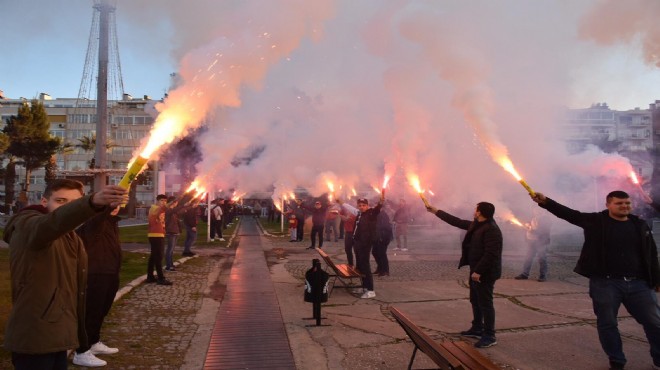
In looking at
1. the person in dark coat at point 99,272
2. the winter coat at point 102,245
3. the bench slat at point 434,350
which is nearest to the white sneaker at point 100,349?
the person in dark coat at point 99,272

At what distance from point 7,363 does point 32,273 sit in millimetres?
2739

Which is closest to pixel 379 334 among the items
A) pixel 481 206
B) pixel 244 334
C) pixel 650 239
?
pixel 244 334

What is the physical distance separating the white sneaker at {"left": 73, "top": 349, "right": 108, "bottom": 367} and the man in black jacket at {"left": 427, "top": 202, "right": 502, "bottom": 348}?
4.36m

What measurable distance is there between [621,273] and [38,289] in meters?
5.20

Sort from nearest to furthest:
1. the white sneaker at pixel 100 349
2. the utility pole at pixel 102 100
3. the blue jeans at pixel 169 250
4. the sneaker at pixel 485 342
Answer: the white sneaker at pixel 100 349
the sneaker at pixel 485 342
the blue jeans at pixel 169 250
the utility pole at pixel 102 100

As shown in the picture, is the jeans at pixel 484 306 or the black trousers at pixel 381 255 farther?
the black trousers at pixel 381 255

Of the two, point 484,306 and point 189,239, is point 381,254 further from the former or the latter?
point 189,239

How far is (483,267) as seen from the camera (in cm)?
610

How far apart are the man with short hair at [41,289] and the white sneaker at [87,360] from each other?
2.13 m

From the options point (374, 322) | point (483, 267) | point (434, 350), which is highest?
point (483, 267)

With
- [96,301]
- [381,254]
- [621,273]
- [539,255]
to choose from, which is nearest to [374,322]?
[621,273]

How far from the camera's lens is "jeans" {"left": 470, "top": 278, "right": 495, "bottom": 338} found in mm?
5930

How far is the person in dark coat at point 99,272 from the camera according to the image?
5164 mm

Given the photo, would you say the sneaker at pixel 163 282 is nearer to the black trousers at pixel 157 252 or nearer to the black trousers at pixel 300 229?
the black trousers at pixel 157 252
